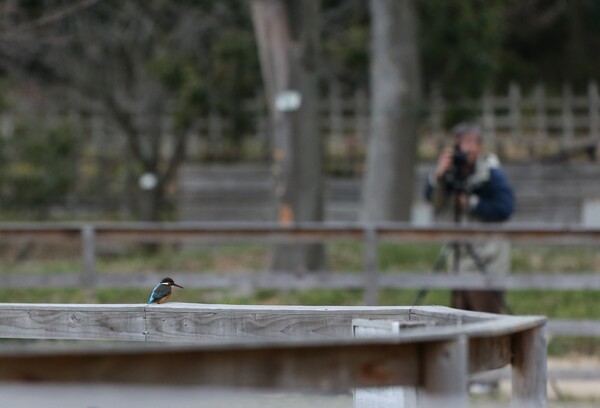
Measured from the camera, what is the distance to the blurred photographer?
9422 mm

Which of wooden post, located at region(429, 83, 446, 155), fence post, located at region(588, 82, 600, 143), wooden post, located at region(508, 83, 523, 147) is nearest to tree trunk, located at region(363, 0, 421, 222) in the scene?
wooden post, located at region(429, 83, 446, 155)

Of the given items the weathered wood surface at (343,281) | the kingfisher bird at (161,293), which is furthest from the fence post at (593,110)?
the kingfisher bird at (161,293)

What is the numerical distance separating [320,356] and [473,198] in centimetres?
716

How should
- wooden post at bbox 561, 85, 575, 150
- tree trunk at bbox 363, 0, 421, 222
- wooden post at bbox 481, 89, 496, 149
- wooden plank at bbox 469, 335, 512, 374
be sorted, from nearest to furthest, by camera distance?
wooden plank at bbox 469, 335, 512, 374, tree trunk at bbox 363, 0, 421, 222, wooden post at bbox 481, 89, 496, 149, wooden post at bbox 561, 85, 575, 150

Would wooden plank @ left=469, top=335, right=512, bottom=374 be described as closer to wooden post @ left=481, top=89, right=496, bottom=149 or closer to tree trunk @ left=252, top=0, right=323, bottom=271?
tree trunk @ left=252, top=0, right=323, bottom=271

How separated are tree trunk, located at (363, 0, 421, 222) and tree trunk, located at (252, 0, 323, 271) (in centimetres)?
162

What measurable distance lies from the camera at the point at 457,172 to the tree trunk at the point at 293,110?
5750mm

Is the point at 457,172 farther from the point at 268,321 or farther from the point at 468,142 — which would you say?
the point at 268,321

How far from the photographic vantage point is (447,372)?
3.00 metres

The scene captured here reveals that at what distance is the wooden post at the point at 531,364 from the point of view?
3473 millimetres

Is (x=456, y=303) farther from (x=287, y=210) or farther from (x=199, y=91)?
(x=199, y=91)

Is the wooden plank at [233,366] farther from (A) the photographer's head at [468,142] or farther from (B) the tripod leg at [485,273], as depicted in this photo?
(B) the tripod leg at [485,273]

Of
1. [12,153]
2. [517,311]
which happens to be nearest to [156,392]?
[517,311]

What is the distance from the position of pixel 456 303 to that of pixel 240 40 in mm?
11176
